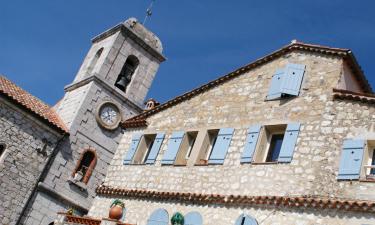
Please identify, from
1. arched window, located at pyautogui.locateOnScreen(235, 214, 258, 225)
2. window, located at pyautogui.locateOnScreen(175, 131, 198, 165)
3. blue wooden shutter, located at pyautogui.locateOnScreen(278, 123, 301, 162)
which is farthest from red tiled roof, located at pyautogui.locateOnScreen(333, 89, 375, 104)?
window, located at pyautogui.locateOnScreen(175, 131, 198, 165)

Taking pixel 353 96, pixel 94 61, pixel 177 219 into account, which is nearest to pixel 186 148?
pixel 177 219

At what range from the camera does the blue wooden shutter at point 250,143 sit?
13062 millimetres

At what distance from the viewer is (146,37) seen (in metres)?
24.7

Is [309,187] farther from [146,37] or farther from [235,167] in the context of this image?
[146,37]

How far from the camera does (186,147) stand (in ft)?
51.1

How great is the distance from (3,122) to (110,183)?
19.0 feet

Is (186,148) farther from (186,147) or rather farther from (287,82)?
(287,82)

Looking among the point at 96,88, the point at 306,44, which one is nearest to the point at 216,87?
the point at 306,44

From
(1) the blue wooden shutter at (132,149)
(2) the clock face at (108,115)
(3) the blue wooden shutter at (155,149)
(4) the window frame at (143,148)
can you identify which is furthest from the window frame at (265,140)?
(2) the clock face at (108,115)

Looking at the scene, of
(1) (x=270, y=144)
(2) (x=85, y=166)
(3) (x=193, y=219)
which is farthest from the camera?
(2) (x=85, y=166)

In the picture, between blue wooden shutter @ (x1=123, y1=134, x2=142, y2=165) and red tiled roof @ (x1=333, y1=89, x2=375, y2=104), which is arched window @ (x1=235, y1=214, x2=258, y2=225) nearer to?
red tiled roof @ (x1=333, y1=89, x2=375, y2=104)

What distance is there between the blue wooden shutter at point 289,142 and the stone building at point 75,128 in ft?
38.0

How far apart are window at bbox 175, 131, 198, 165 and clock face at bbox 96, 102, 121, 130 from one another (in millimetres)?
7707

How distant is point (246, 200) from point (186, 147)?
3.96 m
